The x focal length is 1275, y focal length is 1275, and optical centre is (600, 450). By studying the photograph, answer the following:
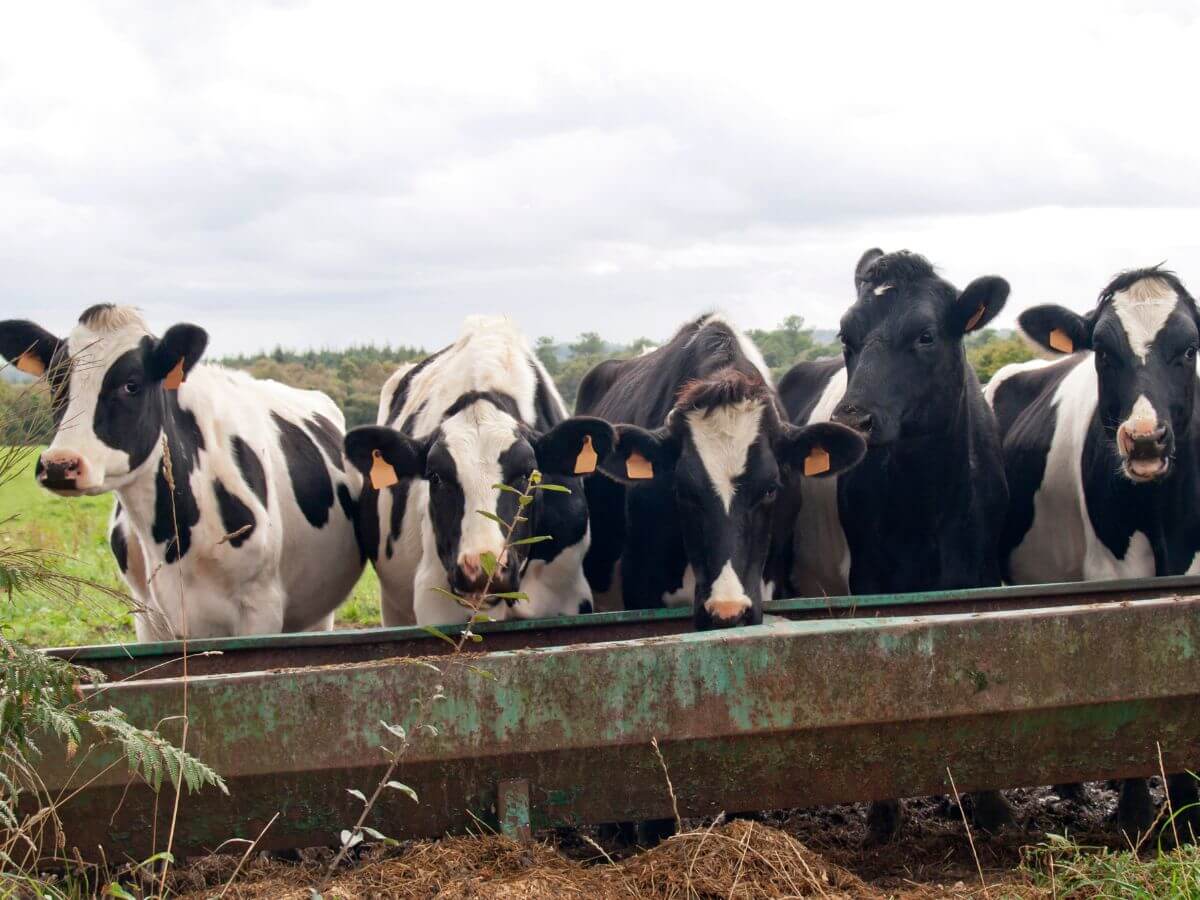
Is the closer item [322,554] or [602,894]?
[602,894]

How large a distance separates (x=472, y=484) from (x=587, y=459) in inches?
20.9

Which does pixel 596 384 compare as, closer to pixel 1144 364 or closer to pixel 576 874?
pixel 1144 364

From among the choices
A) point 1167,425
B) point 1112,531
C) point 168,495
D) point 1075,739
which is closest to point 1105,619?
point 1075,739

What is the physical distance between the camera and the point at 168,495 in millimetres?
5973

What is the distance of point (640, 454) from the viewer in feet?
17.9

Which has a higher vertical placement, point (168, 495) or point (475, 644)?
point (168, 495)

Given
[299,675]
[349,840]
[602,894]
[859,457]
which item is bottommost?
[602,894]

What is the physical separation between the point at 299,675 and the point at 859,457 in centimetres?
289

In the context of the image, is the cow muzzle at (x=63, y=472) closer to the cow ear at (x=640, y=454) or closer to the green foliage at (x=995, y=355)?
the cow ear at (x=640, y=454)

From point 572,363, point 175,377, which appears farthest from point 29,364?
point 572,363

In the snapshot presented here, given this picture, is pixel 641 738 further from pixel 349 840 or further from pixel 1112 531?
pixel 1112 531

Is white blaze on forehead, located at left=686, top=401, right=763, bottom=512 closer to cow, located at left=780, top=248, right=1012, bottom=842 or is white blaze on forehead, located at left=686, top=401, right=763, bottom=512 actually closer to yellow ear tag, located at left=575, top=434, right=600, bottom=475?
yellow ear tag, located at left=575, top=434, right=600, bottom=475

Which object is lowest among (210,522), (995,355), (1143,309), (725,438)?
(210,522)

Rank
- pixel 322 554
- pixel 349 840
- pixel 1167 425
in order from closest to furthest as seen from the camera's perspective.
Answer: pixel 349 840 < pixel 1167 425 < pixel 322 554
